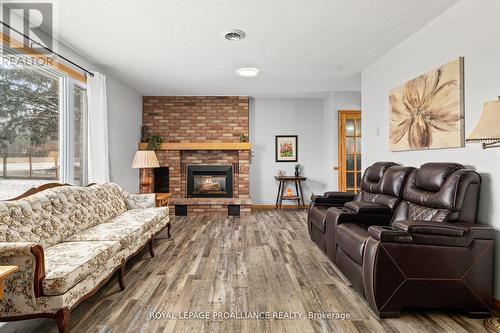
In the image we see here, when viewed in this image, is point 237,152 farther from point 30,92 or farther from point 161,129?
point 30,92

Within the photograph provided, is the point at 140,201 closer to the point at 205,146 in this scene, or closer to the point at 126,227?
the point at 126,227

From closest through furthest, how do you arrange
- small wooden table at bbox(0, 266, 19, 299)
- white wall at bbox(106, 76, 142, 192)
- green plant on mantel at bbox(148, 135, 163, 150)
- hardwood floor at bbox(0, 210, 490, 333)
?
small wooden table at bbox(0, 266, 19, 299) → hardwood floor at bbox(0, 210, 490, 333) → white wall at bbox(106, 76, 142, 192) → green plant on mantel at bbox(148, 135, 163, 150)

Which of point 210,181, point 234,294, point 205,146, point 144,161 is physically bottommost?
point 234,294

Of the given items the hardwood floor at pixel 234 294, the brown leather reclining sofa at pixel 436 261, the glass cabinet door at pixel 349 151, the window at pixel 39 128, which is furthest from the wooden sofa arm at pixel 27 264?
the glass cabinet door at pixel 349 151

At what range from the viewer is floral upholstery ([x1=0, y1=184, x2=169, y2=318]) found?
5.66 ft

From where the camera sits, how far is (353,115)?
5785mm

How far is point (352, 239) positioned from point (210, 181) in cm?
418

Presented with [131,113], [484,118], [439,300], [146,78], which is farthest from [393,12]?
[131,113]

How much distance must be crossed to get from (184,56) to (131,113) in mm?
2397

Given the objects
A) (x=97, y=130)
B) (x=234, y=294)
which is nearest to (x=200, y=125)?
(x=97, y=130)

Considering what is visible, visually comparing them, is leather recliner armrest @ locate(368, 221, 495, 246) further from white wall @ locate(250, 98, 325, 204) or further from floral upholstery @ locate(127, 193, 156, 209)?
white wall @ locate(250, 98, 325, 204)

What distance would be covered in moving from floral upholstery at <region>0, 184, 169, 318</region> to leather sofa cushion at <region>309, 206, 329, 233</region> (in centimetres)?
206

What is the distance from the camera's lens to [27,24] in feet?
9.16

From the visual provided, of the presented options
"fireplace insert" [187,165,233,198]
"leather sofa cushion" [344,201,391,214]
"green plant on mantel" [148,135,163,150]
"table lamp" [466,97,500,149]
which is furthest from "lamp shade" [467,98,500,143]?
"green plant on mantel" [148,135,163,150]
